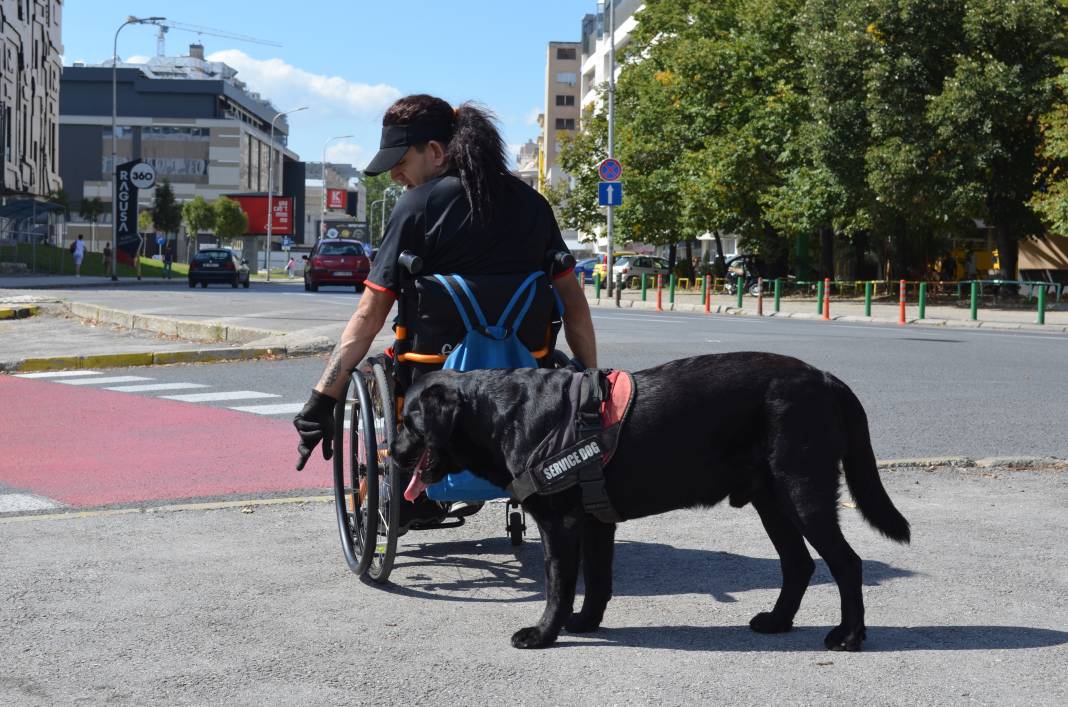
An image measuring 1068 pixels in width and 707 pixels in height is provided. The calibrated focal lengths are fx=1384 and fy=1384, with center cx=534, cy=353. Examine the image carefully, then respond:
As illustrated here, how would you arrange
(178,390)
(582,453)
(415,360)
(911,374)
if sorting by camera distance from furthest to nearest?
(911,374) → (178,390) → (415,360) → (582,453)

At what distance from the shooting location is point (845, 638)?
430cm

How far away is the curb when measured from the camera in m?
23.1

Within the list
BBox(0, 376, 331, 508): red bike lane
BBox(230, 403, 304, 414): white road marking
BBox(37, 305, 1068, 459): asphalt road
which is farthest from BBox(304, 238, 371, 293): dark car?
BBox(230, 403, 304, 414): white road marking

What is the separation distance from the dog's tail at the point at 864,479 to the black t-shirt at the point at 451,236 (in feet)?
4.29

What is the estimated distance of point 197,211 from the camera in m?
102

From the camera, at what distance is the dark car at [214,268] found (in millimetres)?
47969

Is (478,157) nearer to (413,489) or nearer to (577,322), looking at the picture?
(577,322)

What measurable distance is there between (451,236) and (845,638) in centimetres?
191

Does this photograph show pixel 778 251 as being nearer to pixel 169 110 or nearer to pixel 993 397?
pixel 993 397

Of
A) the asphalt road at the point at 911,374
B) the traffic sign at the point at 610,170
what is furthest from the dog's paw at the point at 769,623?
the traffic sign at the point at 610,170

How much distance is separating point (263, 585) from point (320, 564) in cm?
41

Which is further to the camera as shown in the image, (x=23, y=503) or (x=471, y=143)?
(x=23, y=503)

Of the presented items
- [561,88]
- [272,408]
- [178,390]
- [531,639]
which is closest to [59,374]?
[178,390]

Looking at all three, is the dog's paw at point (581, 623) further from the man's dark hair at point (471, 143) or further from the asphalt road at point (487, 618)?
the man's dark hair at point (471, 143)
